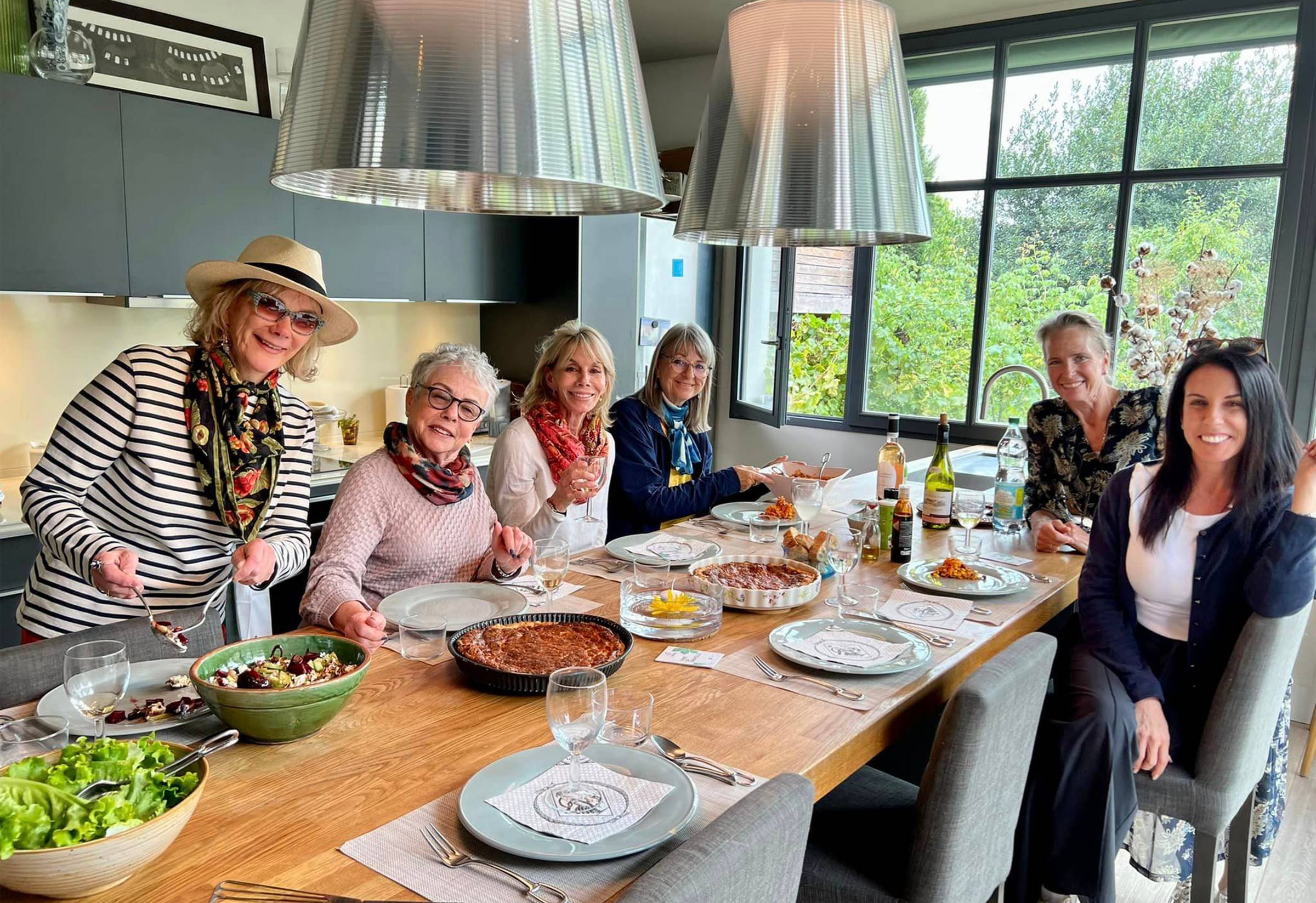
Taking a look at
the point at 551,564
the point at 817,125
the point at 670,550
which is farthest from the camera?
the point at 670,550

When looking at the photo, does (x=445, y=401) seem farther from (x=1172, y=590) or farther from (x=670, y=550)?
(x=1172, y=590)

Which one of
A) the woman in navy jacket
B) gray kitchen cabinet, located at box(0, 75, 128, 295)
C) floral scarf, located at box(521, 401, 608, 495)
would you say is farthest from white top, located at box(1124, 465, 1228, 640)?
gray kitchen cabinet, located at box(0, 75, 128, 295)

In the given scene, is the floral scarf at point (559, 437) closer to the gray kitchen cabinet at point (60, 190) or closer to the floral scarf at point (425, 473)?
the floral scarf at point (425, 473)

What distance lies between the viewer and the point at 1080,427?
9.72ft

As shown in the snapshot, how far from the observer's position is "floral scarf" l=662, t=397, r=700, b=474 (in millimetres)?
3176

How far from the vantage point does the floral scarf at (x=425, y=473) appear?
211 centimetres

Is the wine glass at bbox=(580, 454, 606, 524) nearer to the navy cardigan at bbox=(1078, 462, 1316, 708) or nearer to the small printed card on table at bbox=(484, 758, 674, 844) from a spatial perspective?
the navy cardigan at bbox=(1078, 462, 1316, 708)

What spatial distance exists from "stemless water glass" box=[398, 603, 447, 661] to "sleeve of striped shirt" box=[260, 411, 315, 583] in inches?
15.1

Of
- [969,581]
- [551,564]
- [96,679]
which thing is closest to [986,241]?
[969,581]

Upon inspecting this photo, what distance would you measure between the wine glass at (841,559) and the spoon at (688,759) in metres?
0.60

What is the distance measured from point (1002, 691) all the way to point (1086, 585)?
895 mm

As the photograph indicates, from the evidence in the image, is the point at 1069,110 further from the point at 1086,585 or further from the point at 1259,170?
the point at 1086,585

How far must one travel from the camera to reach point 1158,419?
9.42 feet

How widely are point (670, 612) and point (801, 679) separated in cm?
32
